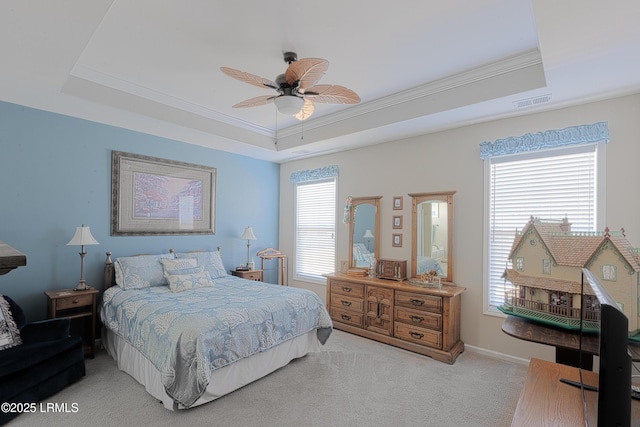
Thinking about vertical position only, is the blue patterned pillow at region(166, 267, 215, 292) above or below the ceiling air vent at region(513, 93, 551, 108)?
below

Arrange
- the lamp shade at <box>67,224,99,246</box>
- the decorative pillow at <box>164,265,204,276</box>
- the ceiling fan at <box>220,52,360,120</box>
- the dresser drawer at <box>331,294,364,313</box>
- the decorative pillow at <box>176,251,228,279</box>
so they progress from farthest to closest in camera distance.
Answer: the decorative pillow at <box>176,251,228,279</box>
the dresser drawer at <box>331,294,364,313</box>
the decorative pillow at <box>164,265,204,276</box>
the lamp shade at <box>67,224,99,246</box>
the ceiling fan at <box>220,52,360,120</box>

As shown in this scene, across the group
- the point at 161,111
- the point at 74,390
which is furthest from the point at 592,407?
the point at 161,111

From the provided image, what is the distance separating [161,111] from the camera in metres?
3.55

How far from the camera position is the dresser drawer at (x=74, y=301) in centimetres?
305

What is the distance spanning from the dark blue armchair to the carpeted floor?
0.39ft

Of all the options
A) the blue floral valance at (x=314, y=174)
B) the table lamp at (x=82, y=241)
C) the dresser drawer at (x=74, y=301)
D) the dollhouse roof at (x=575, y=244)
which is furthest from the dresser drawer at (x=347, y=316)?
the table lamp at (x=82, y=241)

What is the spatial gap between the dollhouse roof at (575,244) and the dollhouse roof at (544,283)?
4.3 inches

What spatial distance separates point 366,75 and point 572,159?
215cm

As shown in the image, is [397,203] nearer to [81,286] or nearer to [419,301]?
[419,301]

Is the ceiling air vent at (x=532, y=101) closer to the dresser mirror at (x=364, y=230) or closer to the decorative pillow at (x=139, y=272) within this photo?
the dresser mirror at (x=364, y=230)

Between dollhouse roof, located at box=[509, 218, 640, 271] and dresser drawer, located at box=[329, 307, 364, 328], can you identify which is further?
dresser drawer, located at box=[329, 307, 364, 328]

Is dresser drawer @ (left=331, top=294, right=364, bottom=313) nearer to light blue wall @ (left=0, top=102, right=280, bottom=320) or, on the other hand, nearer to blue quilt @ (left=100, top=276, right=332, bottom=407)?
blue quilt @ (left=100, top=276, right=332, bottom=407)

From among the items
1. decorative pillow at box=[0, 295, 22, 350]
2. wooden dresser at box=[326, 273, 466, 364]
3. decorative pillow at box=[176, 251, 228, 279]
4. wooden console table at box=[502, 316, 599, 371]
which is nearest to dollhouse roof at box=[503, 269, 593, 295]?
wooden console table at box=[502, 316, 599, 371]

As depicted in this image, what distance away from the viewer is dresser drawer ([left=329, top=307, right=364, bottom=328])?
403cm
